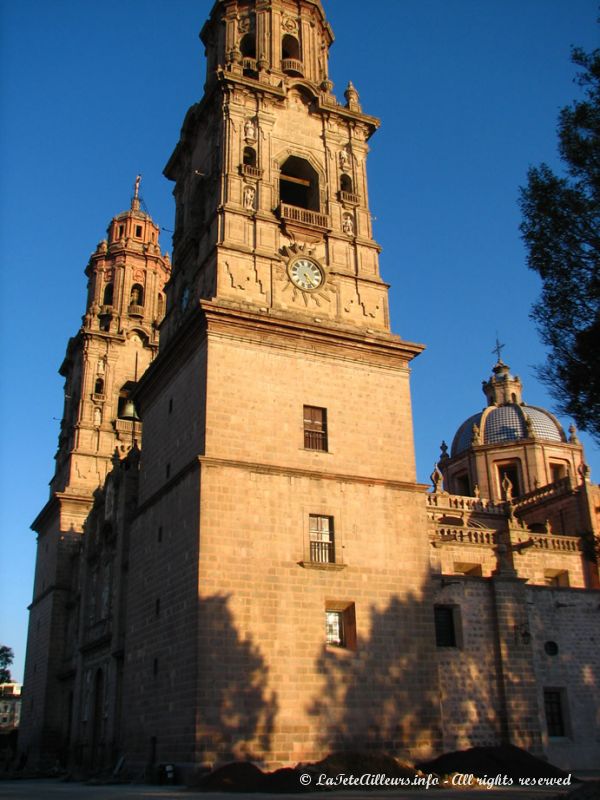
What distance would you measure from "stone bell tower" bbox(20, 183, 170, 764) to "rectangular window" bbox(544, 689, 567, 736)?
74.3 feet

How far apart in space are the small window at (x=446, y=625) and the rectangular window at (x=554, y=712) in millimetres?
4644

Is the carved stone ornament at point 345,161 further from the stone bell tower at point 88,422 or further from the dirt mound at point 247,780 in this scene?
the dirt mound at point 247,780

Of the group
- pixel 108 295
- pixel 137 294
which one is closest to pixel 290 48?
pixel 137 294

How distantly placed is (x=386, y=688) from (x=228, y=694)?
500cm

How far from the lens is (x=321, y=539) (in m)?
26.4

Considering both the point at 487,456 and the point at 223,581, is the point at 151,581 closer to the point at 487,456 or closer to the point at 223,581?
the point at 223,581

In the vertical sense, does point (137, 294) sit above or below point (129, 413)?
above

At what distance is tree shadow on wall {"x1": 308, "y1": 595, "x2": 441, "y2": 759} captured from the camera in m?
24.3

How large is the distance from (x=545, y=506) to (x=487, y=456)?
28.5 feet

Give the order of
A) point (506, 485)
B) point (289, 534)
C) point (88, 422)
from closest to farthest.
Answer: point (289, 534) < point (88, 422) < point (506, 485)

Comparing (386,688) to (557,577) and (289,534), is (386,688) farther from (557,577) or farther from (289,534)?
(557,577)

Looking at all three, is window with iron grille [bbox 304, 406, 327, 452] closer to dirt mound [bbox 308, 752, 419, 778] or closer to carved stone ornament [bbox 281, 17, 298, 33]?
dirt mound [bbox 308, 752, 419, 778]

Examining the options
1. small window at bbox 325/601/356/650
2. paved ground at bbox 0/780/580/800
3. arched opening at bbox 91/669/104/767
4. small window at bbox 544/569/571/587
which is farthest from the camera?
small window at bbox 544/569/571/587

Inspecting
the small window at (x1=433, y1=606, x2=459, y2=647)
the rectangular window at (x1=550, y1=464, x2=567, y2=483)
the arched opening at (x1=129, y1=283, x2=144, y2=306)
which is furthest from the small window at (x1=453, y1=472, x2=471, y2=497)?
the small window at (x1=433, y1=606, x2=459, y2=647)
